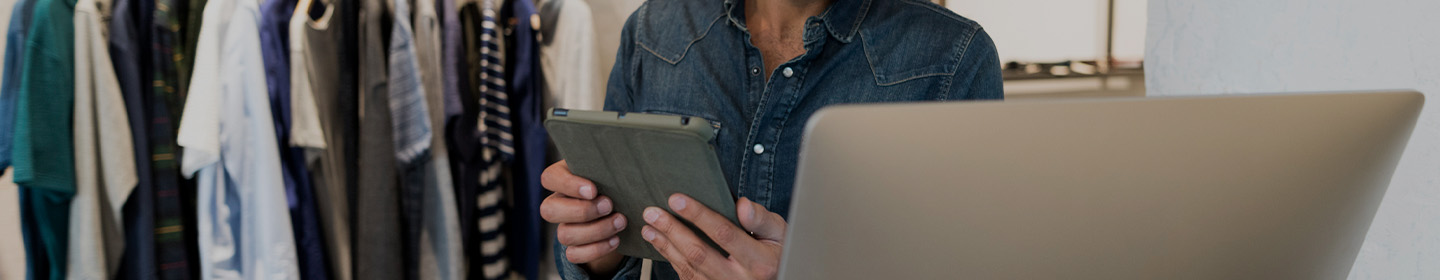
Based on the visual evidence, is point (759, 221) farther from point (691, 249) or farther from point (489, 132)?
point (489, 132)

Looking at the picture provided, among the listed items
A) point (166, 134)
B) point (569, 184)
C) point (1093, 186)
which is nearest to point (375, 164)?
point (166, 134)

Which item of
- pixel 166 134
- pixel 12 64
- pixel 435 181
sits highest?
pixel 12 64

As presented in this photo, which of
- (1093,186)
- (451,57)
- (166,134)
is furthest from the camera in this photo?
(451,57)

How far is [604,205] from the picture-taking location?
0.60 meters

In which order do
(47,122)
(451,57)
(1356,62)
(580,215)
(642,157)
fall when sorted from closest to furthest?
(642,157) < (580,215) < (1356,62) < (47,122) < (451,57)

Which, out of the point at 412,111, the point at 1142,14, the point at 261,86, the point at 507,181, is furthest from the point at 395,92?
the point at 1142,14

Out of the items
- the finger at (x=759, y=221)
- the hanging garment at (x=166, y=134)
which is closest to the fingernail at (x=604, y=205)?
the finger at (x=759, y=221)

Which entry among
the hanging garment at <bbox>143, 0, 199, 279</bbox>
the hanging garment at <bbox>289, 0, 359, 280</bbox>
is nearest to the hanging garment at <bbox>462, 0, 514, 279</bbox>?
the hanging garment at <bbox>289, 0, 359, 280</bbox>

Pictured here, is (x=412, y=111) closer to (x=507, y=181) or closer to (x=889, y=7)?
(x=507, y=181)

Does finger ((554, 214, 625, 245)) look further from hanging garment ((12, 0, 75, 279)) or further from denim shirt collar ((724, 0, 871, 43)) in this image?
hanging garment ((12, 0, 75, 279))

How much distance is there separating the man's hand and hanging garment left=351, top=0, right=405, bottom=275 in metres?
0.97

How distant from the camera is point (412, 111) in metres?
1.40

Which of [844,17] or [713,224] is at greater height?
[844,17]

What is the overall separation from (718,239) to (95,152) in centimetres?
120
